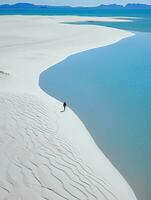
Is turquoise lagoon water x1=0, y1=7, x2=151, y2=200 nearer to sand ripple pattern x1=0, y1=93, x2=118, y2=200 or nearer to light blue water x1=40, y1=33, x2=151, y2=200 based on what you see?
light blue water x1=40, y1=33, x2=151, y2=200

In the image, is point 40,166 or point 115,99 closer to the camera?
point 40,166

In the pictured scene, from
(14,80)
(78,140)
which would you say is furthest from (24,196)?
(14,80)

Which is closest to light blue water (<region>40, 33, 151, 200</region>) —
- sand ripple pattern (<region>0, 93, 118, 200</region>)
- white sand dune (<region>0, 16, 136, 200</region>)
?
white sand dune (<region>0, 16, 136, 200</region>)

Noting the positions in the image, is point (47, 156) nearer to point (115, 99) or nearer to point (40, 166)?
point (40, 166)

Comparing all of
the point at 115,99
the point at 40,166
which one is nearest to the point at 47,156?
the point at 40,166

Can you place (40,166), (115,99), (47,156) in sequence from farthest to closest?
(115,99)
(47,156)
(40,166)

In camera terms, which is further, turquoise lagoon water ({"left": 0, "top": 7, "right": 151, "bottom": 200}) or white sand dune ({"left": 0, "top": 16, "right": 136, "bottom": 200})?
turquoise lagoon water ({"left": 0, "top": 7, "right": 151, "bottom": 200})

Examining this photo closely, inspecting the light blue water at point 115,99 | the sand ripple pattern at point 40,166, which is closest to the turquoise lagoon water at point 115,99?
the light blue water at point 115,99
